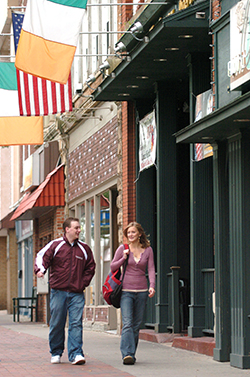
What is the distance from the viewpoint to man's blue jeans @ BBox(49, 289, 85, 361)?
9227 mm

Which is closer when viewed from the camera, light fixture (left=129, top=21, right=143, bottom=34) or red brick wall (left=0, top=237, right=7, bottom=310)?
light fixture (left=129, top=21, right=143, bottom=34)

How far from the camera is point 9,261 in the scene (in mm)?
31000

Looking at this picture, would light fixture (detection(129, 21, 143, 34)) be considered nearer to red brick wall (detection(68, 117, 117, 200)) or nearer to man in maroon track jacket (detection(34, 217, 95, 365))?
man in maroon track jacket (detection(34, 217, 95, 365))

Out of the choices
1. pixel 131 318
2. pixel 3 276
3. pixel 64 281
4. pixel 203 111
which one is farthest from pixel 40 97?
pixel 3 276

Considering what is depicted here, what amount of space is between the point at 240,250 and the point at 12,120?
1086cm

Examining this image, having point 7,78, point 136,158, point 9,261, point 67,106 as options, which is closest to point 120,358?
point 136,158

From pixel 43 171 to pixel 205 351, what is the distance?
13.0m

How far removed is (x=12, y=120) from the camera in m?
18.5

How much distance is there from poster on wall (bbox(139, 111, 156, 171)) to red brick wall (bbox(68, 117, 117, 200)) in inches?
53.5

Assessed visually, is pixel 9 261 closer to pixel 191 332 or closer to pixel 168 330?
pixel 168 330

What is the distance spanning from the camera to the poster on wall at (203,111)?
10.9 meters

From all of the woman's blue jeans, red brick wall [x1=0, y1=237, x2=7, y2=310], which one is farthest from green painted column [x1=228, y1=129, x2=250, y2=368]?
red brick wall [x1=0, y1=237, x2=7, y2=310]

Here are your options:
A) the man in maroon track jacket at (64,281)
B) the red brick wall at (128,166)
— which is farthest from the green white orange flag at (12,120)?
the man in maroon track jacket at (64,281)

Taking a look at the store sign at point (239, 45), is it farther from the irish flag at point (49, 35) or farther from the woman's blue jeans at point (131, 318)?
the irish flag at point (49, 35)
